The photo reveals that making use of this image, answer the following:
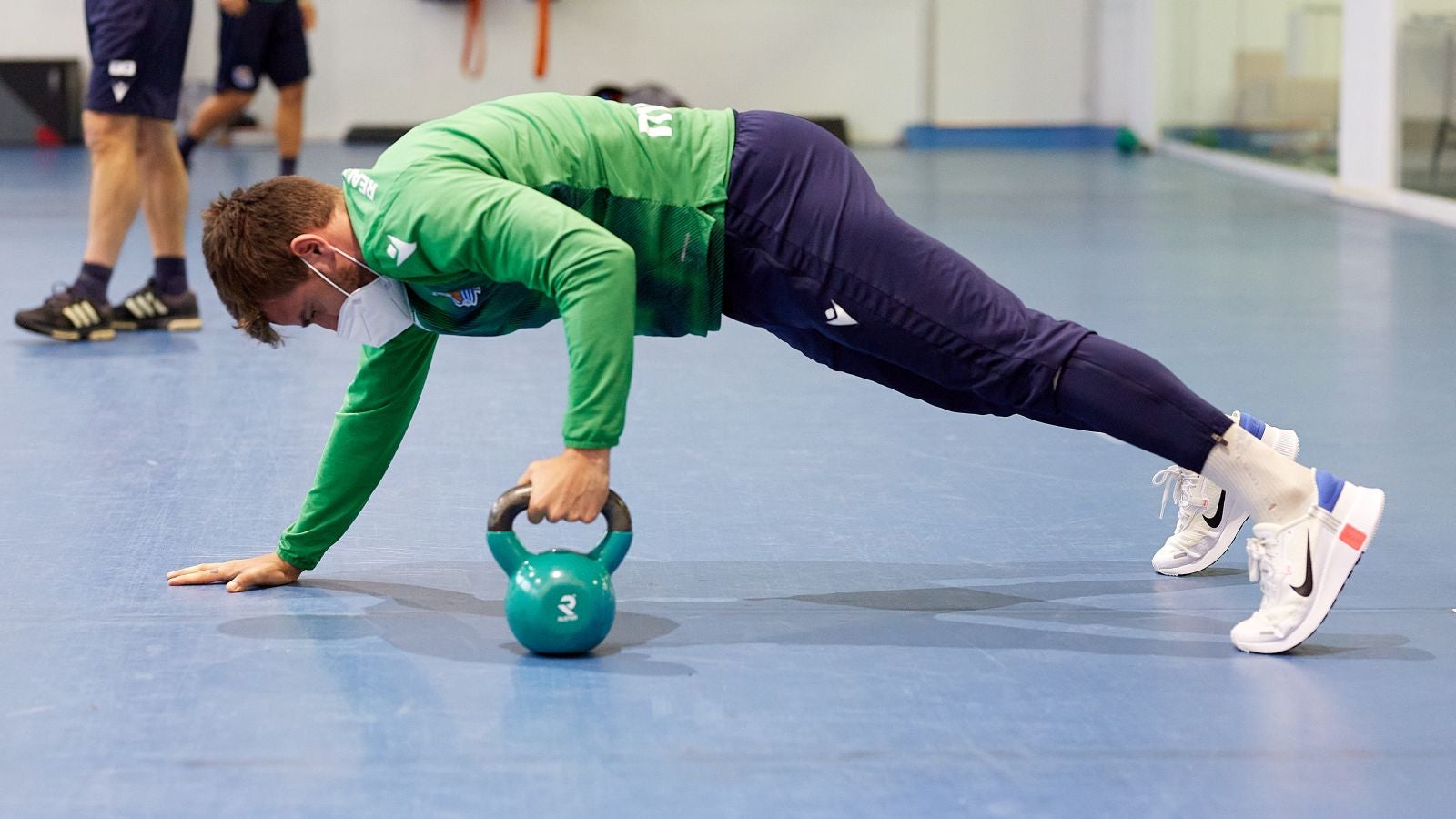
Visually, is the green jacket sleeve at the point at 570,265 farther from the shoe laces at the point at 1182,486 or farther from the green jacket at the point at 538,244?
the shoe laces at the point at 1182,486

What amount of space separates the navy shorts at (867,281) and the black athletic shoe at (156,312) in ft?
10.9

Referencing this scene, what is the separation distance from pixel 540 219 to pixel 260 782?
786 millimetres

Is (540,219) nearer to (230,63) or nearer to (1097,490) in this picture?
(1097,490)

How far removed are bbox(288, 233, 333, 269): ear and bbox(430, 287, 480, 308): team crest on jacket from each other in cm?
16

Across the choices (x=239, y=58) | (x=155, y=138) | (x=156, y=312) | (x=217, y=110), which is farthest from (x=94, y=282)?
(x=217, y=110)

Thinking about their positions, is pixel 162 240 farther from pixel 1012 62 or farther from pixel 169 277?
pixel 1012 62

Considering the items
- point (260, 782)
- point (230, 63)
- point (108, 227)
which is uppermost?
point (230, 63)

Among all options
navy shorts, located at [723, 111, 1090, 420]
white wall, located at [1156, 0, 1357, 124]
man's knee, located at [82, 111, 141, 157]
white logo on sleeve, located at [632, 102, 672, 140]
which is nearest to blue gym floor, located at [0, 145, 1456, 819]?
navy shorts, located at [723, 111, 1090, 420]

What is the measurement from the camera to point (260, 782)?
1.98 metres

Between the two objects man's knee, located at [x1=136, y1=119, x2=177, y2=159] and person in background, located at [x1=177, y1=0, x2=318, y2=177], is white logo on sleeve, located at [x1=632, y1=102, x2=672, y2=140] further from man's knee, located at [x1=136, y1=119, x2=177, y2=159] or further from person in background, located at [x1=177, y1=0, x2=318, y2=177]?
person in background, located at [x1=177, y1=0, x2=318, y2=177]

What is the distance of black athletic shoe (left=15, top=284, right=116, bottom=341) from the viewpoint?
4980 mm

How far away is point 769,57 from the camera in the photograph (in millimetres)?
14227

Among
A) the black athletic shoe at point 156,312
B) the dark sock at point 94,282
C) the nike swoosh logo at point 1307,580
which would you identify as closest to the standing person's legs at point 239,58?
the black athletic shoe at point 156,312

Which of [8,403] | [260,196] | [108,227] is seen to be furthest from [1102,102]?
[260,196]
